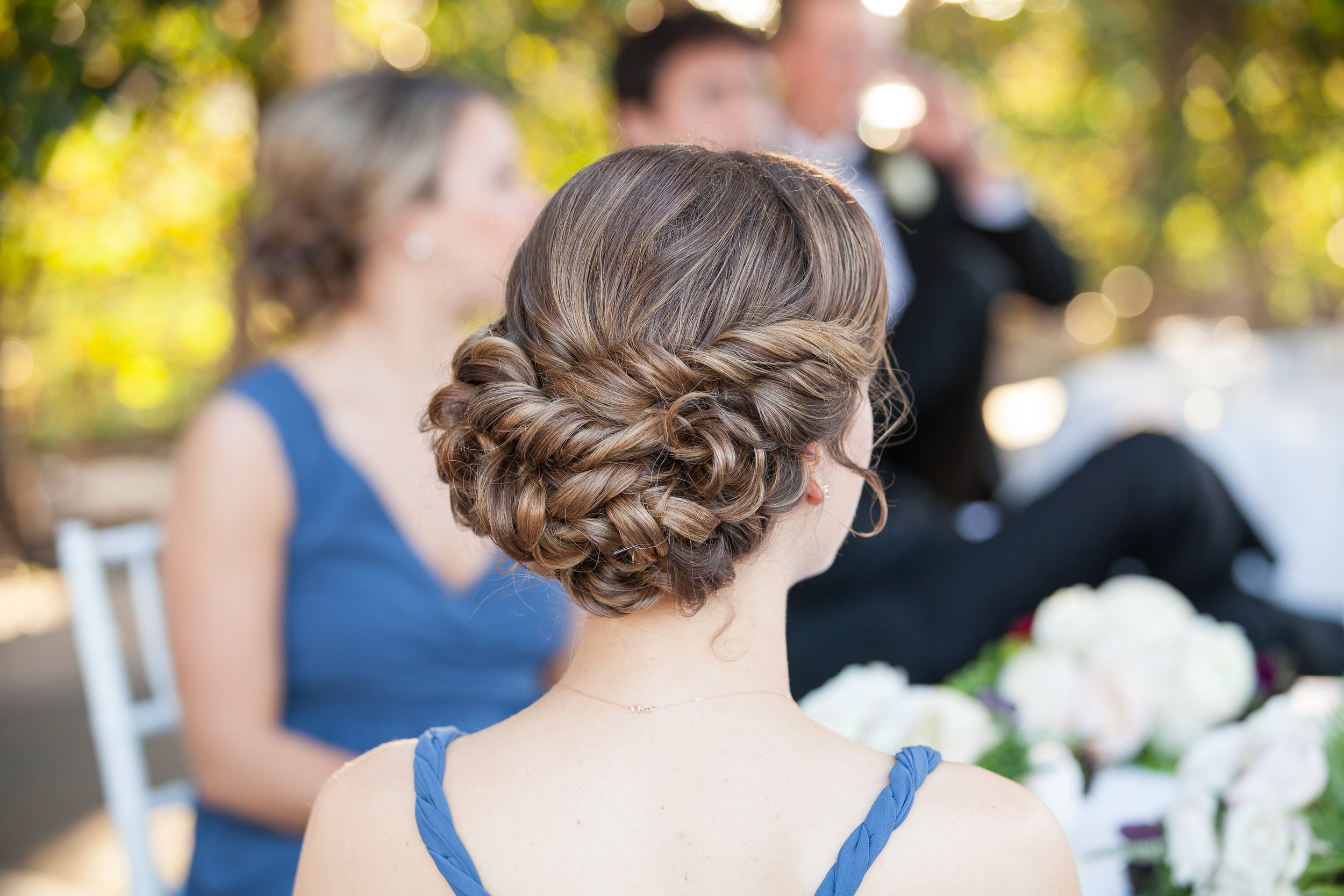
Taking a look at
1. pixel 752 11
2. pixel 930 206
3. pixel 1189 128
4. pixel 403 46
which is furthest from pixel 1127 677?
pixel 403 46

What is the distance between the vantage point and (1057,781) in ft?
3.66

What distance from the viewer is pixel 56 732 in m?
4.66

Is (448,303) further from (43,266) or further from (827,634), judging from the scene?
(43,266)

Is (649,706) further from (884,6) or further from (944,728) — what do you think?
(884,6)

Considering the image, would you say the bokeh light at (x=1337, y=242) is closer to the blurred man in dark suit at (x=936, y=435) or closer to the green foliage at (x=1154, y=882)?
the blurred man in dark suit at (x=936, y=435)

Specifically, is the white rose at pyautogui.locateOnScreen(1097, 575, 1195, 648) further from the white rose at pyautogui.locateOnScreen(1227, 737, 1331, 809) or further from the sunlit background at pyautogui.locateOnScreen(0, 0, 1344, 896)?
the sunlit background at pyautogui.locateOnScreen(0, 0, 1344, 896)

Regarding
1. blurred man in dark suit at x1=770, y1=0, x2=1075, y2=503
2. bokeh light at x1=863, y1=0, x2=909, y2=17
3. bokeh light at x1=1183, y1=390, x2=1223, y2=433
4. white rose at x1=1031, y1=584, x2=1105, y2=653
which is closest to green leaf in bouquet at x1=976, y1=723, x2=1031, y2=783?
white rose at x1=1031, y1=584, x2=1105, y2=653

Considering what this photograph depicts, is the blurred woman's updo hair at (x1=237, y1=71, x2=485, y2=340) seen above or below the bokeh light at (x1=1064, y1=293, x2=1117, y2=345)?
above

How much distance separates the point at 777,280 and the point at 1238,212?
577 centimetres

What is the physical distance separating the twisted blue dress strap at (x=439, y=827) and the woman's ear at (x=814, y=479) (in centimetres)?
38

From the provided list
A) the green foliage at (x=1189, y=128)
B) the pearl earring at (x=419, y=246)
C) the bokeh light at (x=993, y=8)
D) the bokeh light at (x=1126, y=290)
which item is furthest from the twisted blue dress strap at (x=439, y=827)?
the bokeh light at (x=1126, y=290)

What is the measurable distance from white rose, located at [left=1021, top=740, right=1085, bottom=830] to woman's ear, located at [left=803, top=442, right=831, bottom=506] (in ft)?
1.37

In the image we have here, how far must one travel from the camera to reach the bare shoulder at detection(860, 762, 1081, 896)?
801 millimetres

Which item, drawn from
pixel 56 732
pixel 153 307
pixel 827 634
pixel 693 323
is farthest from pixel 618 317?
pixel 153 307
